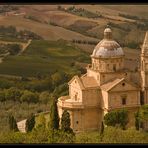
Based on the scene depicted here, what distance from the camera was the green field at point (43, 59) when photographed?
40969 millimetres

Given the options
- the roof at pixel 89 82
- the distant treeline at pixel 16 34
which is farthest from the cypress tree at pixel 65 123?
the distant treeline at pixel 16 34

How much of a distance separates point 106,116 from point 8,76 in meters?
19.6

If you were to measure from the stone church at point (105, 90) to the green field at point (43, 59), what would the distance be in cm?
1735

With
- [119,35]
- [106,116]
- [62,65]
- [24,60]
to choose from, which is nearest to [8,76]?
[24,60]

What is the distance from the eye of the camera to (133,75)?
77.3 feet

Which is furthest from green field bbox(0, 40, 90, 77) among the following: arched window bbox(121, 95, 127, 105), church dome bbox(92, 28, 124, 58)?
arched window bbox(121, 95, 127, 105)

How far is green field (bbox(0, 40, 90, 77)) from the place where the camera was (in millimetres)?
40969

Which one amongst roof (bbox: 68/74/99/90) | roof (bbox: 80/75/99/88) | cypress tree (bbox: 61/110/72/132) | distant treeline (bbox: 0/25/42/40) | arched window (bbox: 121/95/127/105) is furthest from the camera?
distant treeline (bbox: 0/25/42/40)

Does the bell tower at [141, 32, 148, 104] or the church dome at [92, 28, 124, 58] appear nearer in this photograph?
the church dome at [92, 28, 124, 58]

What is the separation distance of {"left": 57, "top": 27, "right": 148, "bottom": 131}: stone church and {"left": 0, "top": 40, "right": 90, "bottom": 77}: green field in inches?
683

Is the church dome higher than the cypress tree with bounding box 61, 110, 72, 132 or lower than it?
higher

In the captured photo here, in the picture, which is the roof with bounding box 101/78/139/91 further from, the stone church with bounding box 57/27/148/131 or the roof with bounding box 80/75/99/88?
the roof with bounding box 80/75/99/88

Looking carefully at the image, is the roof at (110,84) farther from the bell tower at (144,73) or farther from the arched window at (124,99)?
the bell tower at (144,73)

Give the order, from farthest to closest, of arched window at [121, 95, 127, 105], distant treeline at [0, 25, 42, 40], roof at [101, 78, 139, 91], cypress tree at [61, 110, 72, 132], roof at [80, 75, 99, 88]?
distant treeline at [0, 25, 42, 40]
roof at [80, 75, 99, 88]
arched window at [121, 95, 127, 105]
roof at [101, 78, 139, 91]
cypress tree at [61, 110, 72, 132]
